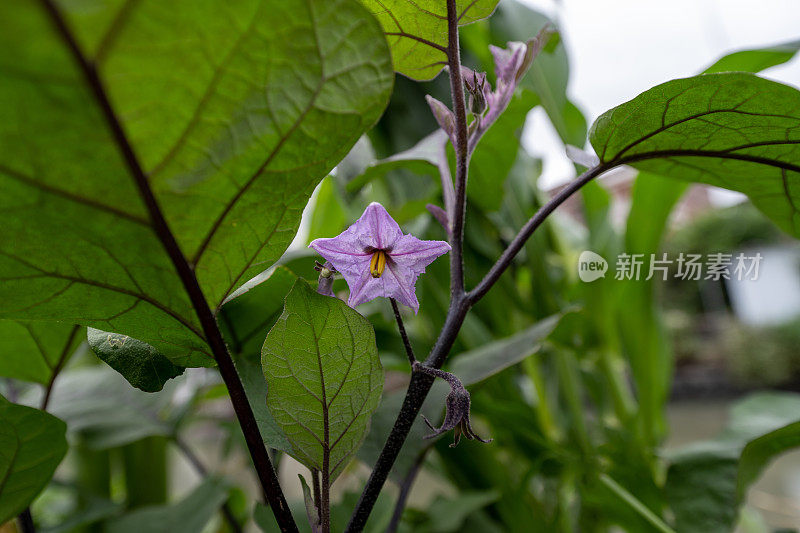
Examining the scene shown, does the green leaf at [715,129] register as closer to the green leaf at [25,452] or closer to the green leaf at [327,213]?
the green leaf at [25,452]

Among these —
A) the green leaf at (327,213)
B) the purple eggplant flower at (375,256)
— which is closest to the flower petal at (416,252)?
the purple eggplant flower at (375,256)

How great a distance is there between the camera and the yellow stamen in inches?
7.4

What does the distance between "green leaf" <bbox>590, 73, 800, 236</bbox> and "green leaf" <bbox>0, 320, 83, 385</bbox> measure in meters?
0.26

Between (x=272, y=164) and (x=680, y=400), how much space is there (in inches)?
127

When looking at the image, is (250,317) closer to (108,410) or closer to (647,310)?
(108,410)

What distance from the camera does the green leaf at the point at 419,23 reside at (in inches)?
7.0

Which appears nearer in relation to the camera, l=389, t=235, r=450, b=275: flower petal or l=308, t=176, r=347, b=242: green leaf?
l=389, t=235, r=450, b=275: flower petal

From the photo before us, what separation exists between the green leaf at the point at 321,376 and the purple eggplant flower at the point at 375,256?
0.08 feet

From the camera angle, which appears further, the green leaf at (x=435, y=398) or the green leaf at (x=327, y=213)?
the green leaf at (x=327, y=213)

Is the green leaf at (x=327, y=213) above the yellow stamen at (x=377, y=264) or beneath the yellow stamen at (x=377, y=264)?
above

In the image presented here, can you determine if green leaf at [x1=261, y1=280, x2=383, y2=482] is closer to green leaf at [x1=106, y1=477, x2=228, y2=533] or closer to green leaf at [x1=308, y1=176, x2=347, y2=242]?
green leaf at [x1=106, y1=477, x2=228, y2=533]

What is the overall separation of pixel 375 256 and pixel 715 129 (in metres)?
0.14

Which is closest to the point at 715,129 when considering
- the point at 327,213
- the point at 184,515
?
the point at 184,515

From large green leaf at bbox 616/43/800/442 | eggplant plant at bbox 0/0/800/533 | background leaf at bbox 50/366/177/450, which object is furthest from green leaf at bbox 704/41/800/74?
background leaf at bbox 50/366/177/450
